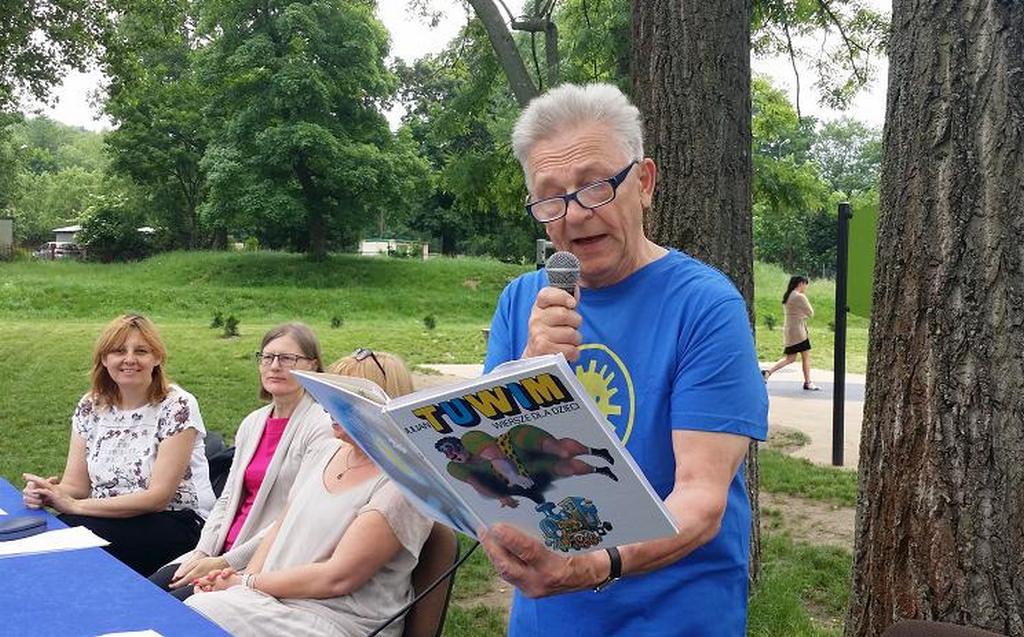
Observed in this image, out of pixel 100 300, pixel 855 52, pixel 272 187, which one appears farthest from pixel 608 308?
pixel 272 187

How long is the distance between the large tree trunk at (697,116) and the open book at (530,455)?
133 inches

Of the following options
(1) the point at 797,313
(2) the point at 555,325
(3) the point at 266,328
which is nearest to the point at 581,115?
(2) the point at 555,325

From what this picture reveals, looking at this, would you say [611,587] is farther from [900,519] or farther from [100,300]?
[100,300]

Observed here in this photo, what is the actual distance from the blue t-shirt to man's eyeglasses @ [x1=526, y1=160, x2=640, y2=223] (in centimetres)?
17

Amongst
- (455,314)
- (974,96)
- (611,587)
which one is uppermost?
(974,96)

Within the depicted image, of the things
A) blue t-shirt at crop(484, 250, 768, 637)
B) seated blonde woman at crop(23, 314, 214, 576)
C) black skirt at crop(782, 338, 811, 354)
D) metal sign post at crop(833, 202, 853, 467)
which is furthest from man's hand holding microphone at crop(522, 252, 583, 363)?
black skirt at crop(782, 338, 811, 354)

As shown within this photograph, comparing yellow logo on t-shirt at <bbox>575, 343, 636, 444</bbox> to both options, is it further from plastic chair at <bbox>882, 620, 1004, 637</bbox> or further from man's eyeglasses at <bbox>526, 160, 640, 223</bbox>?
plastic chair at <bbox>882, 620, 1004, 637</bbox>

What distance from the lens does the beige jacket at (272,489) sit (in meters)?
3.56

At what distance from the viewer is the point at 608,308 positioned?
181 centimetres

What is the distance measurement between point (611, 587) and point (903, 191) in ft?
6.17

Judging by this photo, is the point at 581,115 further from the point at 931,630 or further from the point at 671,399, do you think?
the point at 931,630

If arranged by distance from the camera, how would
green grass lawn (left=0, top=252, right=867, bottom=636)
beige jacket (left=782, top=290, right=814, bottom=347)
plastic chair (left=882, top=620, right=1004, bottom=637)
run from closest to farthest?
plastic chair (left=882, top=620, right=1004, bottom=637)
green grass lawn (left=0, top=252, right=867, bottom=636)
beige jacket (left=782, top=290, right=814, bottom=347)

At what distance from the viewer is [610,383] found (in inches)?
69.4

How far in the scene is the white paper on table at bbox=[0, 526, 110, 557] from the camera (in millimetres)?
2992
